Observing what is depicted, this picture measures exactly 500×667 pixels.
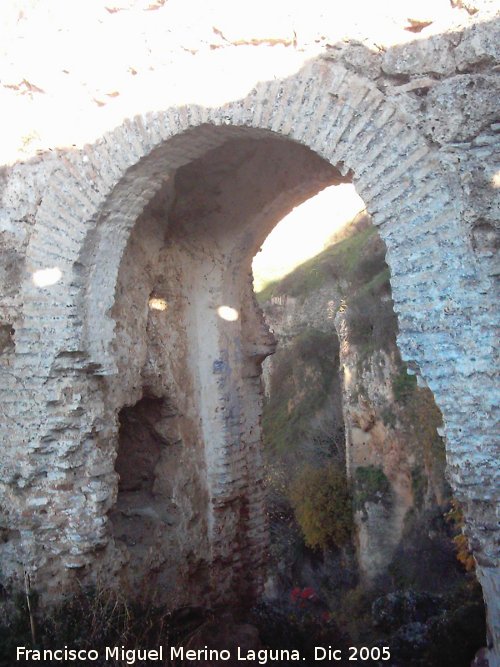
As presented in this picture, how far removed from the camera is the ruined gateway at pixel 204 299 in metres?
2.81

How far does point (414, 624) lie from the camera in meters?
5.46

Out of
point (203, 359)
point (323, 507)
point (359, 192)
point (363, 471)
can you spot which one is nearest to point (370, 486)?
point (363, 471)

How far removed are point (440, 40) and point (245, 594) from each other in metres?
4.44

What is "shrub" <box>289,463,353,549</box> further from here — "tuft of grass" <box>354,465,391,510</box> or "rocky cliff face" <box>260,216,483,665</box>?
"tuft of grass" <box>354,465,391,510</box>

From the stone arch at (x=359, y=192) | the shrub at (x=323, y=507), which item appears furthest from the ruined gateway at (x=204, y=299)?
the shrub at (x=323, y=507)

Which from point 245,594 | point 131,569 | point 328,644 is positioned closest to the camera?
point 131,569

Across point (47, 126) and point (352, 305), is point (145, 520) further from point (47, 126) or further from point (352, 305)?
point (352, 305)

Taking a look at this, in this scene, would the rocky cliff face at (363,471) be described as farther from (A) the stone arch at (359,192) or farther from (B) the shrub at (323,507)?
(A) the stone arch at (359,192)

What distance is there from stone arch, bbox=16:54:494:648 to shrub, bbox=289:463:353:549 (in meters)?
9.72

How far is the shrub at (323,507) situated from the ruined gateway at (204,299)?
765 centimetres

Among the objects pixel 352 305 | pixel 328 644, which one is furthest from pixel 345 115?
pixel 352 305

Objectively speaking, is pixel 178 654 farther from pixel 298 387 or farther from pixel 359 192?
pixel 298 387

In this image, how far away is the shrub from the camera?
42.0ft

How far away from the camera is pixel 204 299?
5.46 meters
